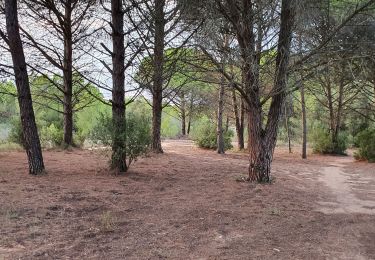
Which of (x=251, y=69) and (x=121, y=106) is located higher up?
(x=251, y=69)

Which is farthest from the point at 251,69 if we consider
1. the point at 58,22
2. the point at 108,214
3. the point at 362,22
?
the point at 58,22

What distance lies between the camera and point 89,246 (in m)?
4.18

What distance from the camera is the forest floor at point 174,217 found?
13.8 ft

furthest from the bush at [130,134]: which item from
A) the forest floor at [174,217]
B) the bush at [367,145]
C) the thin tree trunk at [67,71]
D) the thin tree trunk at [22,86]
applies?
the bush at [367,145]

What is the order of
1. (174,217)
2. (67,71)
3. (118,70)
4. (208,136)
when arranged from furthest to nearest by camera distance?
(208,136) < (67,71) < (118,70) < (174,217)

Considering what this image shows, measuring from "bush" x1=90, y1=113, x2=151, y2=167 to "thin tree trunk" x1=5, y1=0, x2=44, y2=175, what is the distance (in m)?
1.11

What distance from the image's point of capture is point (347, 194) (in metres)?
8.16

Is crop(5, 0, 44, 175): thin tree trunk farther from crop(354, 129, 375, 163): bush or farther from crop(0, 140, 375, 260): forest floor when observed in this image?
crop(354, 129, 375, 163): bush

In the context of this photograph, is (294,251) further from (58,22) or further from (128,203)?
(58,22)

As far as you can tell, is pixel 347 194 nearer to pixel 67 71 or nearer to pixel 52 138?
pixel 67 71

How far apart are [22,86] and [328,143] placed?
17.4m

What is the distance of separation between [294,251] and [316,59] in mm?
4040

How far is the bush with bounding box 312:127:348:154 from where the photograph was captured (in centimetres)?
2167

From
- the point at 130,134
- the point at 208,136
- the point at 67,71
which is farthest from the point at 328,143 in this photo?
the point at 130,134
